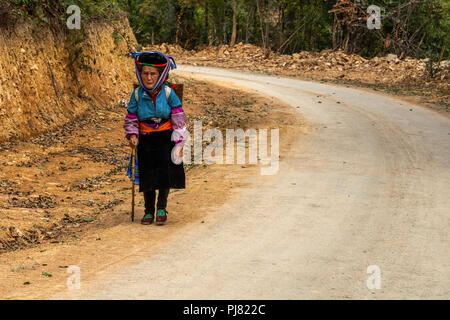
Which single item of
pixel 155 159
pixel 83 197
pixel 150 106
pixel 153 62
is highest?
pixel 153 62

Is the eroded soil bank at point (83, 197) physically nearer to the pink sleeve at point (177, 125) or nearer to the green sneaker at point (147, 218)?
the green sneaker at point (147, 218)

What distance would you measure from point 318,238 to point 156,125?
225cm

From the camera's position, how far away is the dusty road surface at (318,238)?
16.1ft

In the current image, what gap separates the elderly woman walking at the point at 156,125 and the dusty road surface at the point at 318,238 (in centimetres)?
73

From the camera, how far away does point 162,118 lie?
6.61m

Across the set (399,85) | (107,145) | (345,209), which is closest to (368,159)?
(345,209)

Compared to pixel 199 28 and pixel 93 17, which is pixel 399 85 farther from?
pixel 199 28

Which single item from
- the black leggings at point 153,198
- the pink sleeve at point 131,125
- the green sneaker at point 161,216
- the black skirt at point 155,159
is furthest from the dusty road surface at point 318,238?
the pink sleeve at point 131,125

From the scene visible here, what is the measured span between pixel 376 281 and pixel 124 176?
6166 mm

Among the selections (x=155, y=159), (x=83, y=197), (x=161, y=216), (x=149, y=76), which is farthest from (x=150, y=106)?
(x=83, y=197)

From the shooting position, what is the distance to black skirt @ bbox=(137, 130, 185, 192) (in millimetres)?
6680

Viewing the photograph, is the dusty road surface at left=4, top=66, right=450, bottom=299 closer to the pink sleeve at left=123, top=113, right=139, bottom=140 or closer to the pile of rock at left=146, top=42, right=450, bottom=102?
the pink sleeve at left=123, top=113, right=139, bottom=140

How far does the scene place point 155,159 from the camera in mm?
6719

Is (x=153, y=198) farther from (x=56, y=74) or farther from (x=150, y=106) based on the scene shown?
(x=56, y=74)
